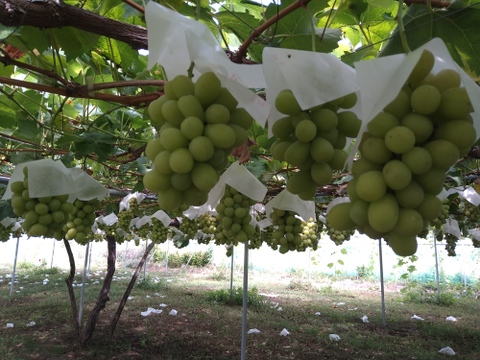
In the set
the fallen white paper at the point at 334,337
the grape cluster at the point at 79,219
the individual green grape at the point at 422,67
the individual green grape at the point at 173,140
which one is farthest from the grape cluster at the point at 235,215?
the fallen white paper at the point at 334,337

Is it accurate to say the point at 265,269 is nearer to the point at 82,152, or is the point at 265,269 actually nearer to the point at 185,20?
the point at 82,152

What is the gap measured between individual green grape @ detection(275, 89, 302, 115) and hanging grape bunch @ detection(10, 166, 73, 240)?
0.98 m

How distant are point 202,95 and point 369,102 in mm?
242

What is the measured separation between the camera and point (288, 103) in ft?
1.92

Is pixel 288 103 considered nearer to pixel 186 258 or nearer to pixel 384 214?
pixel 384 214

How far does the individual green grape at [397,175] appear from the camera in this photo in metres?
0.46

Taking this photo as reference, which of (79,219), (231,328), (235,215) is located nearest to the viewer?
(235,215)

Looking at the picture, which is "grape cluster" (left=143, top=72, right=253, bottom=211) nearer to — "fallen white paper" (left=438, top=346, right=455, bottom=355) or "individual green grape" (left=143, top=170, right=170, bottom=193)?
"individual green grape" (left=143, top=170, right=170, bottom=193)

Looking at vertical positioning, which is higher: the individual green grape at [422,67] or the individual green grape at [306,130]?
the individual green grape at [422,67]

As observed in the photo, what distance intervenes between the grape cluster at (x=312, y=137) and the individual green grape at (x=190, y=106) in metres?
A: 0.12

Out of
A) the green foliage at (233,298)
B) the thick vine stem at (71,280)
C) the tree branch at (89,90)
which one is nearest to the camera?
the tree branch at (89,90)

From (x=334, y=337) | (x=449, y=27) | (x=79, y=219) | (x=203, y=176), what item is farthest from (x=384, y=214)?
(x=334, y=337)

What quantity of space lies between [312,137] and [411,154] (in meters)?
0.15

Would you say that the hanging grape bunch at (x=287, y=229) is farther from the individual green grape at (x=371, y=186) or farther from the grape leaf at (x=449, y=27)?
the individual green grape at (x=371, y=186)
